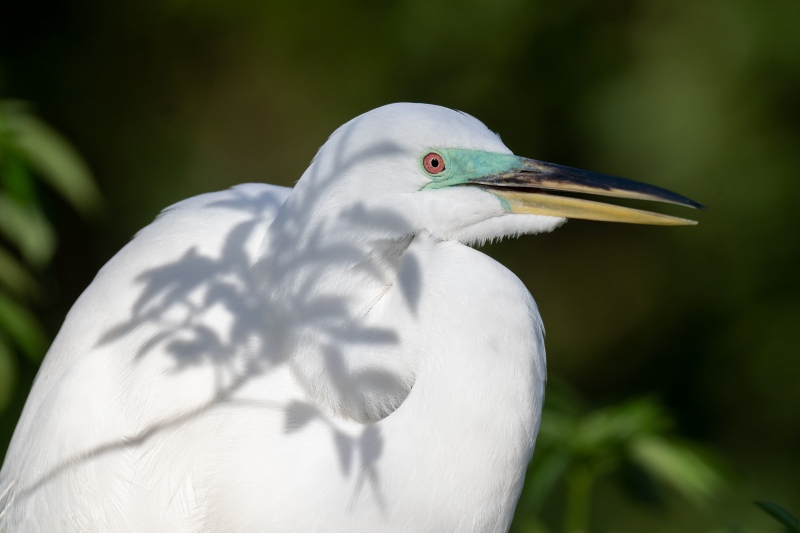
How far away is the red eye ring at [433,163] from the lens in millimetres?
1416

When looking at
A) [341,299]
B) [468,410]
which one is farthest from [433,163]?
[468,410]

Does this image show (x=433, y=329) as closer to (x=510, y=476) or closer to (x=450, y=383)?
(x=450, y=383)

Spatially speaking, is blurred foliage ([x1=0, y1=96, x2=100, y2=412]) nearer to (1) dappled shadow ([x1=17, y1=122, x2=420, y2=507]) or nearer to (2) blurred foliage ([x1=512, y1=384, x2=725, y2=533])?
(1) dappled shadow ([x1=17, y1=122, x2=420, y2=507])

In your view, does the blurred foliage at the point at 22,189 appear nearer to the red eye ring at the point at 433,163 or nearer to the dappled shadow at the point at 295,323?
the dappled shadow at the point at 295,323

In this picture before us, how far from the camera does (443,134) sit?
1416 millimetres

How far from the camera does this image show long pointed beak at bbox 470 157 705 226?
4.75 ft

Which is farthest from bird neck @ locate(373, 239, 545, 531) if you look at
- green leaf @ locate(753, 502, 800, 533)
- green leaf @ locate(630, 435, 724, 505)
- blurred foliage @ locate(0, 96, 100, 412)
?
blurred foliage @ locate(0, 96, 100, 412)

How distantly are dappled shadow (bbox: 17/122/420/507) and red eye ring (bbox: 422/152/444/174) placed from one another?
0.05 m

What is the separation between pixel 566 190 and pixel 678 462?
0.67 meters

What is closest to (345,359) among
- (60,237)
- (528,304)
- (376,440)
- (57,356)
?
(376,440)

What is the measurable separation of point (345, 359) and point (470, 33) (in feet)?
9.84

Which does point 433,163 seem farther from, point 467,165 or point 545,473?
point 545,473

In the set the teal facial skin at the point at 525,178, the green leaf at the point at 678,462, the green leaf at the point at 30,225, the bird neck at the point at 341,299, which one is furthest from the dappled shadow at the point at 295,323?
the green leaf at the point at 678,462

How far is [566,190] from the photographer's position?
1451 mm
